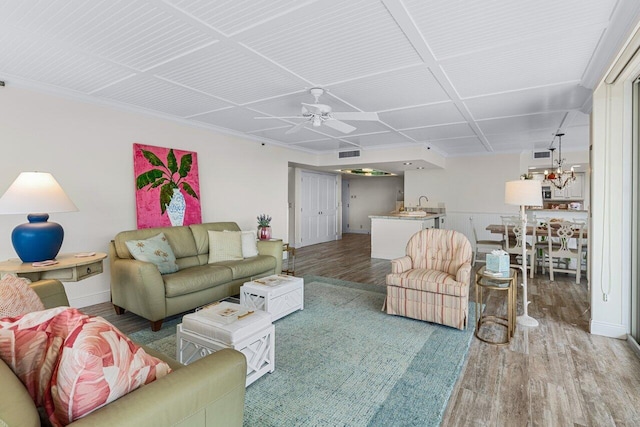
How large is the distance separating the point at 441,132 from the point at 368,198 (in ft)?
22.0

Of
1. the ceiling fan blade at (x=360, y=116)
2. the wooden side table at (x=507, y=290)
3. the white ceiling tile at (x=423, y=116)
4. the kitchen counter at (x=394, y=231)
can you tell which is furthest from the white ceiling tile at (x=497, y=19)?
the kitchen counter at (x=394, y=231)

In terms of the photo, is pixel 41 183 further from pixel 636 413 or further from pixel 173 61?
pixel 636 413

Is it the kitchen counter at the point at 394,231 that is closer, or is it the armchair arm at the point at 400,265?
the armchair arm at the point at 400,265

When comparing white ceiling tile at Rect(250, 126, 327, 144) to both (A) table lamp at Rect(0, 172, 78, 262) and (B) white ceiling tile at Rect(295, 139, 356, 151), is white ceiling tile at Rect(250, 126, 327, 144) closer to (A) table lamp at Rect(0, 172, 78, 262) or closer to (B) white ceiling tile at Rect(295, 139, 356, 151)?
(B) white ceiling tile at Rect(295, 139, 356, 151)

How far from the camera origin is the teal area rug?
1932mm

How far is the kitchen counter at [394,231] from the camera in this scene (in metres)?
6.55

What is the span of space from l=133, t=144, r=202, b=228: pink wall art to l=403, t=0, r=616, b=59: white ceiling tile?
366 centimetres

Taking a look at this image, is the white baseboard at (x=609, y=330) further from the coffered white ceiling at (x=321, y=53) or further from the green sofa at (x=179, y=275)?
the green sofa at (x=179, y=275)

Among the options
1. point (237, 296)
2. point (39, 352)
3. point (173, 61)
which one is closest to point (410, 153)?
point (237, 296)

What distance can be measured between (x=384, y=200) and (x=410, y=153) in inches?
214

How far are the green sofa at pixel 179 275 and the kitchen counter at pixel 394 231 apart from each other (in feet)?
9.77

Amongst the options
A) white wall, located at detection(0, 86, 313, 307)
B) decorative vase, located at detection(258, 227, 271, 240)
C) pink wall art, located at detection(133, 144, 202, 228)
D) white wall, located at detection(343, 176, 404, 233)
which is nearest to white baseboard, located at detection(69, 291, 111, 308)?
white wall, located at detection(0, 86, 313, 307)

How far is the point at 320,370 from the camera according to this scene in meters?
2.41

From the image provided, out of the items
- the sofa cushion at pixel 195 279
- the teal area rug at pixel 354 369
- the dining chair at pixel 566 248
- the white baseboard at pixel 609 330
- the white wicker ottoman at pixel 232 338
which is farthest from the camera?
the dining chair at pixel 566 248
